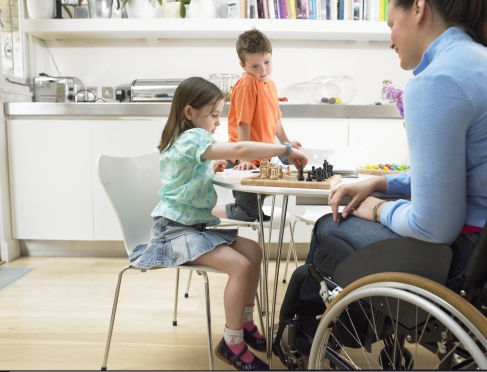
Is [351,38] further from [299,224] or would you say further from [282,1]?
[299,224]

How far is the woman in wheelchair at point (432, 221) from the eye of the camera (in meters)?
0.85

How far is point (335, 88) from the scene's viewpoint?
11.0 ft

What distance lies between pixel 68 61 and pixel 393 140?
2352 millimetres

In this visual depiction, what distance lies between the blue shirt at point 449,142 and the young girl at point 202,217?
2.32ft

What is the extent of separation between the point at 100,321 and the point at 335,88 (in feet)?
7.00

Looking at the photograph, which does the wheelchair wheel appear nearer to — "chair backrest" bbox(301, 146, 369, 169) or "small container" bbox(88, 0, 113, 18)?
"chair backrest" bbox(301, 146, 369, 169)

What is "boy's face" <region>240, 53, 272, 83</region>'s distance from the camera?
233cm

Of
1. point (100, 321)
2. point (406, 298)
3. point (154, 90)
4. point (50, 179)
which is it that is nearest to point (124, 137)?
point (154, 90)

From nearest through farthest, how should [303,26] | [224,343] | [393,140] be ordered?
[224,343]
[393,140]
[303,26]

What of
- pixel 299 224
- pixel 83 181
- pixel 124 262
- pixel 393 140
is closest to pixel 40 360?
pixel 124 262

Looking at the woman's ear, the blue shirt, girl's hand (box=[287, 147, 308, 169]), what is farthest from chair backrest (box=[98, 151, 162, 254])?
the blue shirt

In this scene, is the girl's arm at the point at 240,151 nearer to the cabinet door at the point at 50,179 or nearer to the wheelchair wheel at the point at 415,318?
the wheelchair wheel at the point at 415,318

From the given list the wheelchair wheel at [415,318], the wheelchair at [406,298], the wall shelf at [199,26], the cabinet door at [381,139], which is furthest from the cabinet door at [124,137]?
the wheelchair wheel at [415,318]

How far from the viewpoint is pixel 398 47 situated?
42.0 inches
